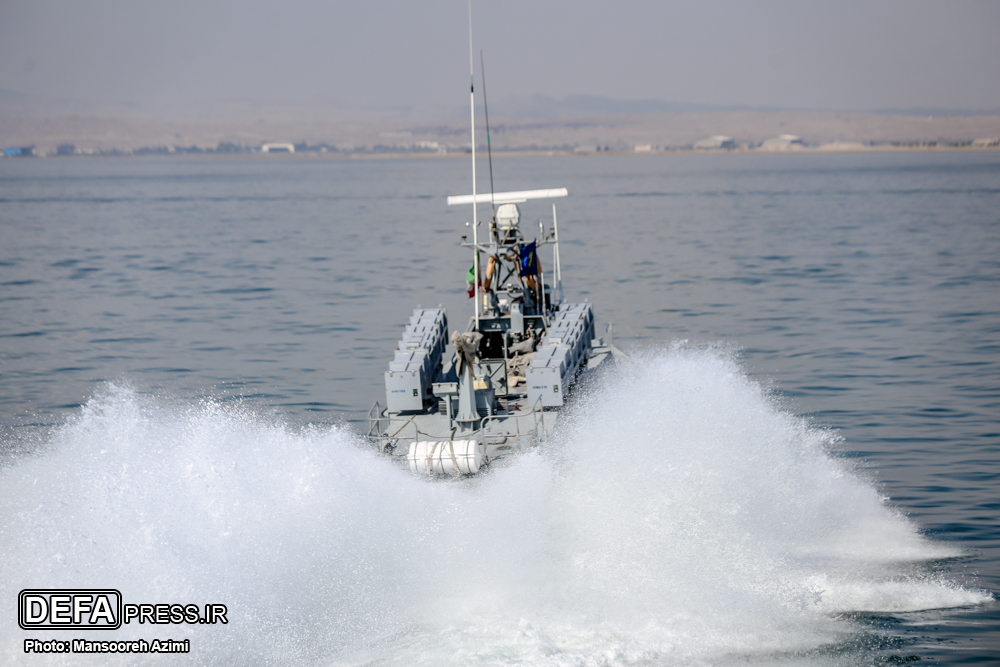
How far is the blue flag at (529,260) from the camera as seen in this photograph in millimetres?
21641

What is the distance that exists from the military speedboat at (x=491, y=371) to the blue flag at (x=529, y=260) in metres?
0.02

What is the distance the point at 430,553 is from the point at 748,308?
27.1 meters

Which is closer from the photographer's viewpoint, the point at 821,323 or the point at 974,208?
the point at 821,323

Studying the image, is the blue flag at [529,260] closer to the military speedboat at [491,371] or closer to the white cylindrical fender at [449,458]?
the military speedboat at [491,371]

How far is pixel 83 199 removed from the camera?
395ft

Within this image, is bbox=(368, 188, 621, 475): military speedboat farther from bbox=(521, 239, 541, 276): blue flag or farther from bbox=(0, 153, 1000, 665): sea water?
bbox=(0, 153, 1000, 665): sea water

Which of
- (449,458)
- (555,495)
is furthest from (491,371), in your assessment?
(555,495)

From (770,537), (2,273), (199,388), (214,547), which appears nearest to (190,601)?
(214,547)

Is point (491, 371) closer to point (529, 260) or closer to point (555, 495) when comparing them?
point (529, 260)

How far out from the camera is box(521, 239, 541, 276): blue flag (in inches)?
852

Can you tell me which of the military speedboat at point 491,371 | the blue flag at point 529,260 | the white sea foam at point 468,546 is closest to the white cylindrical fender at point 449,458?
the military speedboat at point 491,371

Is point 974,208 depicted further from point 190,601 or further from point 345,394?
point 190,601

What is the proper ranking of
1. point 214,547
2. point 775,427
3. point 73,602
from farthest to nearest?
point 775,427 < point 214,547 < point 73,602

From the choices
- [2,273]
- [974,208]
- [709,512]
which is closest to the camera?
[709,512]
